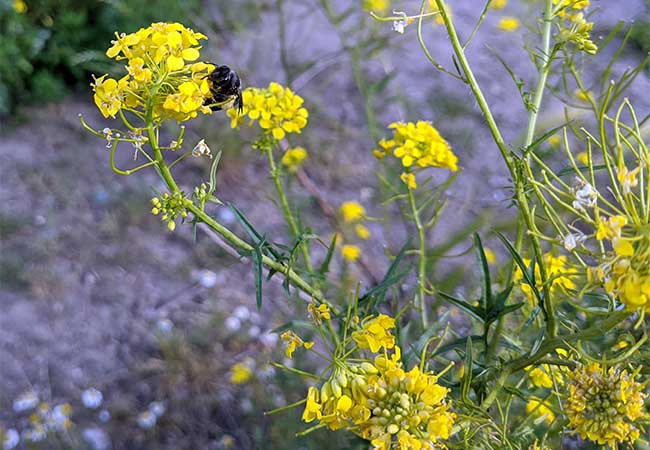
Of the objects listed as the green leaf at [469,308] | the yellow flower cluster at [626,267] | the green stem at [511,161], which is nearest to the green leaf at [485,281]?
the green leaf at [469,308]

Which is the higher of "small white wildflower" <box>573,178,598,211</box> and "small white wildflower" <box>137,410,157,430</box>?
"small white wildflower" <box>573,178,598,211</box>

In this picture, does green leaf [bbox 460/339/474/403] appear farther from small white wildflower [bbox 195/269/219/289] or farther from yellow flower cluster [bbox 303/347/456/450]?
small white wildflower [bbox 195/269/219/289]

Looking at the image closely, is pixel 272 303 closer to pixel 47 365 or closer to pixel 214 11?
pixel 47 365

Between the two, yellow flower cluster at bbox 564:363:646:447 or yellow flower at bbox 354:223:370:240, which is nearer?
yellow flower cluster at bbox 564:363:646:447

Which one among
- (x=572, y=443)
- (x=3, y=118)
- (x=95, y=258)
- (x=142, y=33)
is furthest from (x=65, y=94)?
(x=572, y=443)

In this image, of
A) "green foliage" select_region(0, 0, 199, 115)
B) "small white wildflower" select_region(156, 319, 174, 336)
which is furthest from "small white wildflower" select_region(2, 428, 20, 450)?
"green foliage" select_region(0, 0, 199, 115)

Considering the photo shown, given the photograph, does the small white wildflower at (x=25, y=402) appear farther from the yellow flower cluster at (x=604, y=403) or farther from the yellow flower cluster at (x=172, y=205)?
the yellow flower cluster at (x=604, y=403)

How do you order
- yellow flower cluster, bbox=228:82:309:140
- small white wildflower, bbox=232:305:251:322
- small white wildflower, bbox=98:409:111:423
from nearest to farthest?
yellow flower cluster, bbox=228:82:309:140, small white wildflower, bbox=98:409:111:423, small white wildflower, bbox=232:305:251:322

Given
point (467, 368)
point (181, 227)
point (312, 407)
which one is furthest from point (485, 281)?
point (181, 227)
